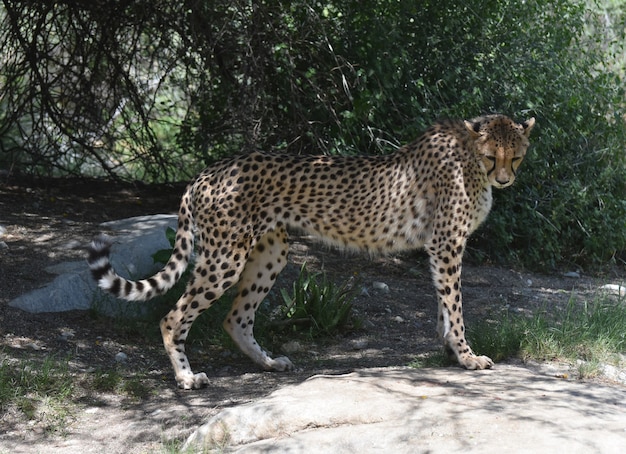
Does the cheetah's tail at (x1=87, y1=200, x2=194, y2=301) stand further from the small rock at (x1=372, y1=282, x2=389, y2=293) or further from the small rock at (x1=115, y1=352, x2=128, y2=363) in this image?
the small rock at (x1=372, y1=282, x2=389, y2=293)

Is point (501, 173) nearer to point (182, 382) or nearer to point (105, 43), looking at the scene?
point (182, 382)

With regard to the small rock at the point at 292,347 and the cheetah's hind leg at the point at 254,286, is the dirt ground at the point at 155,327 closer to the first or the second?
the small rock at the point at 292,347

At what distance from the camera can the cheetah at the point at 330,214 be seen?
4.74m

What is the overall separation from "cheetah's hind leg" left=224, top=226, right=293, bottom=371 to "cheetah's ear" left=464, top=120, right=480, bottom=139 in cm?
114

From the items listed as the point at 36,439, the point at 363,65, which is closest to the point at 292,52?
the point at 363,65

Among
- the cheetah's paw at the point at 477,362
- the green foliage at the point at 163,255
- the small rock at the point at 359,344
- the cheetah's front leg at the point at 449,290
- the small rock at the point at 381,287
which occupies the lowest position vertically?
the small rock at the point at 359,344

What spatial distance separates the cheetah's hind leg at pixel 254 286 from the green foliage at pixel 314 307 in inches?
19.1

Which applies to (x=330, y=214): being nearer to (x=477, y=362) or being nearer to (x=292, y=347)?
(x=292, y=347)

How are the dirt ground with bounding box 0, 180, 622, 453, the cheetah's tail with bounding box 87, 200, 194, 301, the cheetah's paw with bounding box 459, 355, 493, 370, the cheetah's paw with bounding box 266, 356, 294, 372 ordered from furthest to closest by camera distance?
the cheetah's paw with bounding box 266, 356, 294, 372 → the cheetah's paw with bounding box 459, 355, 493, 370 → the cheetah's tail with bounding box 87, 200, 194, 301 → the dirt ground with bounding box 0, 180, 622, 453

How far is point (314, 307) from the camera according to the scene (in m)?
5.64

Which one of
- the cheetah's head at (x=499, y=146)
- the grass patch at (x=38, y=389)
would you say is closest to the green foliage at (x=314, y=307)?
the cheetah's head at (x=499, y=146)

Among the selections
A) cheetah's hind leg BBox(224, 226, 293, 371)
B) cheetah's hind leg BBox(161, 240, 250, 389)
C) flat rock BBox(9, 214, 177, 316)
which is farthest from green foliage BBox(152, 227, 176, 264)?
cheetah's hind leg BBox(161, 240, 250, 389)

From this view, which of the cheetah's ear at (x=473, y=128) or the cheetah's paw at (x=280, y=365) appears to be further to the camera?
the cheetah's paw at (x=280, y=365)

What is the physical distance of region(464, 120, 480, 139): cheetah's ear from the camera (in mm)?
4848
